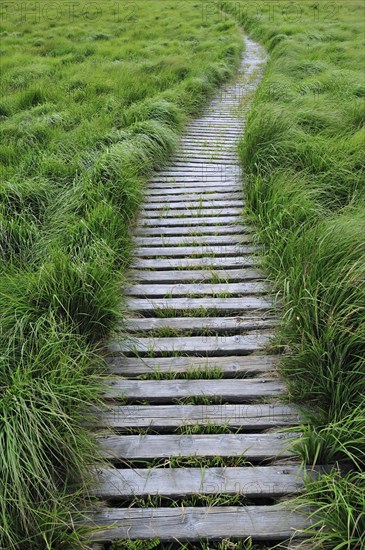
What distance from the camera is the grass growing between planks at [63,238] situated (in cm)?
220

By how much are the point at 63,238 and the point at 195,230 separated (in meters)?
1.48

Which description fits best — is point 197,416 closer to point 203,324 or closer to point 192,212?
point 203,324

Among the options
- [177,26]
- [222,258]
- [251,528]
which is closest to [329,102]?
[222,258]

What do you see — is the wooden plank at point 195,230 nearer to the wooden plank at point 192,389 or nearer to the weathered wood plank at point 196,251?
the weathered wood plank at point 196,251

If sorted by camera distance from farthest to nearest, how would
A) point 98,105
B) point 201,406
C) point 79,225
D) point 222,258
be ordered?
point 98,105
point 222,258
point 79,225
point 201,406

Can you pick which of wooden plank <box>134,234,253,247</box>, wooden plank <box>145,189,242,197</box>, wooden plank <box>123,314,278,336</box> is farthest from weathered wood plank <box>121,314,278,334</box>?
wooden plank <box>145,189,242,197</box>

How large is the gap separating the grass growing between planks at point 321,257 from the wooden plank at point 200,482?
5.7 inches

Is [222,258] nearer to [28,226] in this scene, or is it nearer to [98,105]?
[28,226]

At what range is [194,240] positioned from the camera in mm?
4688

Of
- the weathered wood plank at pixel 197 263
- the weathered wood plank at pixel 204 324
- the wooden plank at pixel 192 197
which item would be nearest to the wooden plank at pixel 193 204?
the wooden plank at pixel 192 197

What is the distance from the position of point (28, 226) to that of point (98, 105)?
5056mm

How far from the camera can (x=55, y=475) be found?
2.32 meters

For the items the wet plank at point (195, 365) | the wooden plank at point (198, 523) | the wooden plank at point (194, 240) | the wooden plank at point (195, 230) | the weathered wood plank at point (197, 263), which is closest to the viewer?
the wooden plank at point (198, 523)

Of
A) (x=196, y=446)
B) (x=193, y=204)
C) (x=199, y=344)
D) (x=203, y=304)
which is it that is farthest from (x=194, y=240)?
(x=196, y=446)
